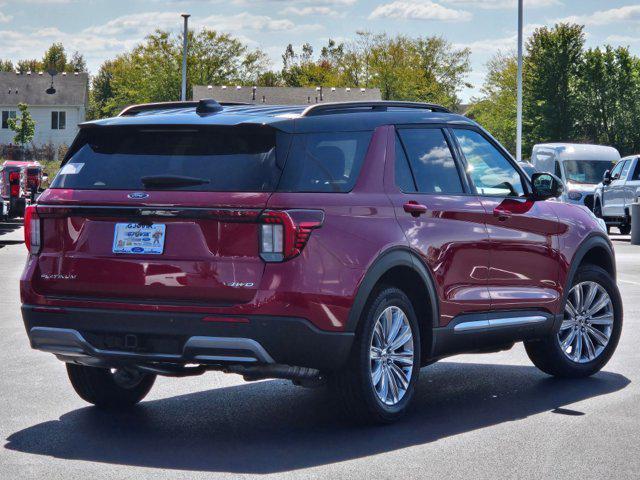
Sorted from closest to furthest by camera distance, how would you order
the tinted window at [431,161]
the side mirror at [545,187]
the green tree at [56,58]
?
the tinted window at [431,161], the side mirror at [545,187], the green tree at [56,58]

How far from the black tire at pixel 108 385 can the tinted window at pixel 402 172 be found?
190 cm

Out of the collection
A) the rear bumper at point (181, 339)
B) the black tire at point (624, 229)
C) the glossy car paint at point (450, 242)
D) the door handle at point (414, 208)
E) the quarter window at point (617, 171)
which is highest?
the door handle at point (414, 208)

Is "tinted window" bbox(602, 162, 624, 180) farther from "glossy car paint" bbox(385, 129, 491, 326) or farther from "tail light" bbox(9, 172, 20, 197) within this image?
"glossy car paint" bbox(385, 129, 491, 326)

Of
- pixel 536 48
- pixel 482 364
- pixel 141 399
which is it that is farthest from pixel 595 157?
pixel 536 48

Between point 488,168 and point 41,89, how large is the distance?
112 m

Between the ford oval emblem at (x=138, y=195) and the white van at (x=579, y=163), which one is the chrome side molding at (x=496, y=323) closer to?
the ford oval emblem at (x=138, y=195)

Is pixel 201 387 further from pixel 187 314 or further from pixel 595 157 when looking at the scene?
pixel 595 157

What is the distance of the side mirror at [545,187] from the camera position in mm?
9188

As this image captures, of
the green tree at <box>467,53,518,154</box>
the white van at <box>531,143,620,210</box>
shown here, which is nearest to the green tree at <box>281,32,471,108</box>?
the green tree at <box>467,53,518,154</box>

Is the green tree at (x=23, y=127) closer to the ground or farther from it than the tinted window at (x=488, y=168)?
closer to the ground

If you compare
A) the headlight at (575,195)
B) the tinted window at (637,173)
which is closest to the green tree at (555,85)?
the headlight at (575,195)

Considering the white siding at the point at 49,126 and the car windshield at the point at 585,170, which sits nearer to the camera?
the car windshield at the point at 585,170

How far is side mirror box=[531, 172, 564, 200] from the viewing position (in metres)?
9.19

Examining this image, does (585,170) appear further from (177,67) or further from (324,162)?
(177,67)
